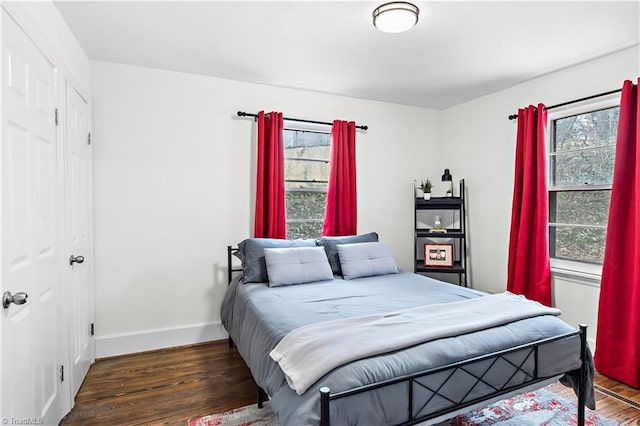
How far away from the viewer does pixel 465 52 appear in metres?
2.95

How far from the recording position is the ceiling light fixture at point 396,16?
221 cm

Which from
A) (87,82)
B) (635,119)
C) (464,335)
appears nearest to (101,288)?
(87,82)

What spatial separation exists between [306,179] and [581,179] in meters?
2.64

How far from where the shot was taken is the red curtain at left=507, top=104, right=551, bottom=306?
3336mm

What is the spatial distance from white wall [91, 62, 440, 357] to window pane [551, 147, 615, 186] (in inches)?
99.5

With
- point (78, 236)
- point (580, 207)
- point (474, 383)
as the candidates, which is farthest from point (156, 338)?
point (580, 207)

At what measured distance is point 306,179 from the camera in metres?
4.06

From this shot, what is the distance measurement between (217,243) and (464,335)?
245 cm

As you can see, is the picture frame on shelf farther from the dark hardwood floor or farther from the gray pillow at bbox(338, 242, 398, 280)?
the dark hardwood floor

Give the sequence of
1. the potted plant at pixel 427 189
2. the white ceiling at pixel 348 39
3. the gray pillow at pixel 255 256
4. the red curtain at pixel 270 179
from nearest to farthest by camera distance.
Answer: the white ceiling at pixel 348 39
the gray pillow at pixel 255 256
the red curtain at pixel 270 179
the potted plant at pixel 427 189

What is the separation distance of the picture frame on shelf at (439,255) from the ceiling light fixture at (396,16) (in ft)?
8.27

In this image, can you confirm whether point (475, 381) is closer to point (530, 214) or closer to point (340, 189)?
point (530, 214)

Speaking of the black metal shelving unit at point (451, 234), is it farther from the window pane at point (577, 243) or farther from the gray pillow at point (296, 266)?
the gray pillow at point (296, 266)

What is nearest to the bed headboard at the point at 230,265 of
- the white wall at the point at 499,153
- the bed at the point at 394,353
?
the bed at the point at 394,353
